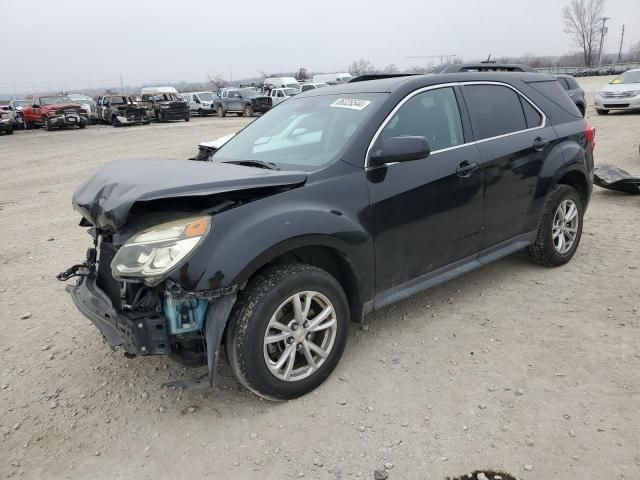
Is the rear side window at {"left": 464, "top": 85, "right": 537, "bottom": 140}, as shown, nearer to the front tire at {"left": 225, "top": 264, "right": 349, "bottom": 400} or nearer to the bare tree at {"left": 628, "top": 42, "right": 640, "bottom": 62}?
the front tire at {"left": 225, "top": 264, "right": 349, "bottom": 400}

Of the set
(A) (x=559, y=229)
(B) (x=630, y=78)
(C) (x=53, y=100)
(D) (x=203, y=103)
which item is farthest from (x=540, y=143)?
(D) (x=203, y=103)

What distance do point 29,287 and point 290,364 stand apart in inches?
127

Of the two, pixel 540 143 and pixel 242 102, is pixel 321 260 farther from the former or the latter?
pixel 242 102

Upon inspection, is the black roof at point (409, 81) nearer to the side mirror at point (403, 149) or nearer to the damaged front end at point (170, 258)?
the side mirror at point (403, 149)

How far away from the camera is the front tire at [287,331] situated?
8.84 feet

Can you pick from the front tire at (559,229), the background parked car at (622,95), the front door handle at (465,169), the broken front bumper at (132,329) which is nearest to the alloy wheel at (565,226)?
the front tire at (559,229)

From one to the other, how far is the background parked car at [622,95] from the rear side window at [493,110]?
15.9 m

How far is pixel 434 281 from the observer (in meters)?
3.64

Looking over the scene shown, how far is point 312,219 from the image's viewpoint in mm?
2855

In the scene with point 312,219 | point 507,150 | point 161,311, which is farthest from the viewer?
point 507,150

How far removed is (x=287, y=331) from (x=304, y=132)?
1.51 m

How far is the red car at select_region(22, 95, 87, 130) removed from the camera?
2441 cm

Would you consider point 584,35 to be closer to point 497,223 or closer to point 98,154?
point 98,154

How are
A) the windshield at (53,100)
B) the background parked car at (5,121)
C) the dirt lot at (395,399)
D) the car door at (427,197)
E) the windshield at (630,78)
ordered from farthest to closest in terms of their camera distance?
the windshield at (53,100), the background parked car at (5,121), the windshield at (630,78), the car door at (427,197), the dirt lot at (395,399)
